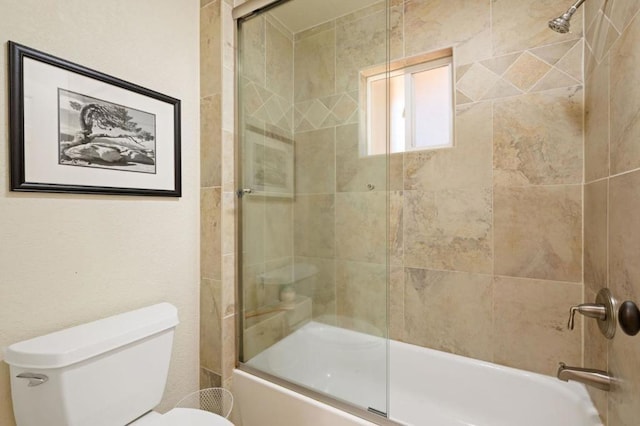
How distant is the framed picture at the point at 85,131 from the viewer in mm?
879

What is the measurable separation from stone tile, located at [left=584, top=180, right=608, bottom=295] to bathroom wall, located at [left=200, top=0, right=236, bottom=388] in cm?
158

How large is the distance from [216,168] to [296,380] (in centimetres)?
113

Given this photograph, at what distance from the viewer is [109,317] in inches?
42.3

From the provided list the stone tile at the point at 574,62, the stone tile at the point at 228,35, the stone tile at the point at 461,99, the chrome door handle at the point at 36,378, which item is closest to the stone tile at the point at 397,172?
the stone tile at the point at 461,99

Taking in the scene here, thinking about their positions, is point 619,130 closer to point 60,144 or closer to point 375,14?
point 375,14

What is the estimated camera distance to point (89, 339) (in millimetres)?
903

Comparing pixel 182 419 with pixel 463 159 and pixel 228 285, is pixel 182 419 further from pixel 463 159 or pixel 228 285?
pixel 463 159

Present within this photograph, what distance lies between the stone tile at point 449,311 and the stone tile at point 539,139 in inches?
22.8

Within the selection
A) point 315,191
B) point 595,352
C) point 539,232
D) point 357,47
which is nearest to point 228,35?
point 357,47

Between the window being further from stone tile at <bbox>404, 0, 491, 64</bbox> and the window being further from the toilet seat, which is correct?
the toilet seat

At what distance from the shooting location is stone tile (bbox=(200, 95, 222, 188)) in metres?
1.38

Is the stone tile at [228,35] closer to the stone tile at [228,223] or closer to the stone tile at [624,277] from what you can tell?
the stone tile at [228,223]

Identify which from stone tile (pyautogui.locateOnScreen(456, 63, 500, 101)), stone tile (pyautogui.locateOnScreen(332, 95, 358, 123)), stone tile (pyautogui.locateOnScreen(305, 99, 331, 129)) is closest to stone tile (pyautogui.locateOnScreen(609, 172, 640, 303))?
stone tile (pyautogui.locateOnScreen(456, 63, 500, 101))

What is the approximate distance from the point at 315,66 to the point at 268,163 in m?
0.56
